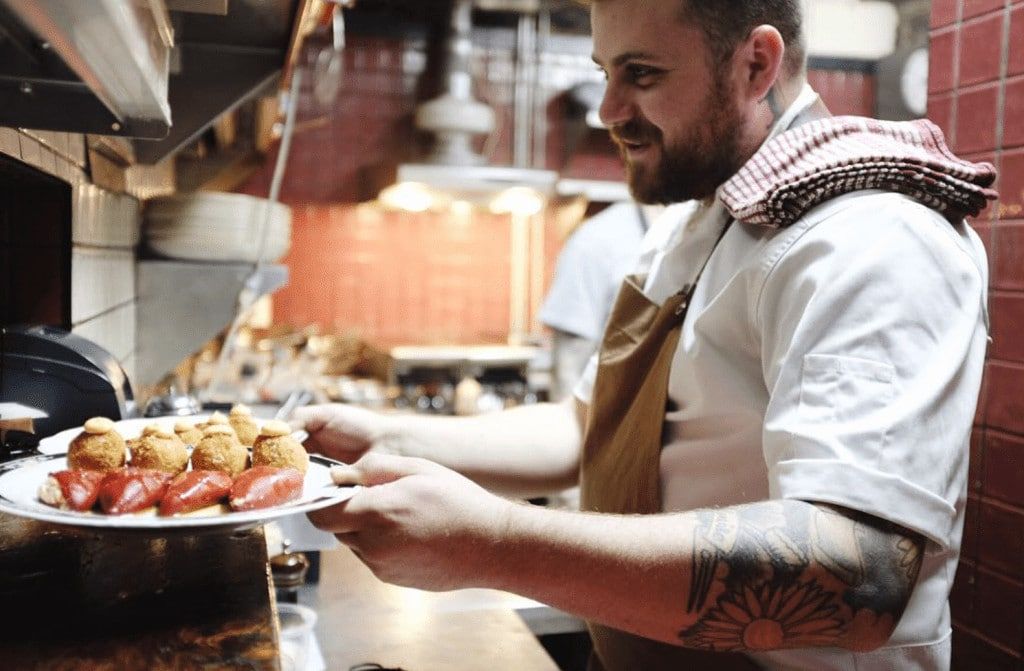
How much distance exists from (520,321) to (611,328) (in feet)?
13.6

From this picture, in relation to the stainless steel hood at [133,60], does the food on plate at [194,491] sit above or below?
below

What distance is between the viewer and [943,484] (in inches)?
44.7

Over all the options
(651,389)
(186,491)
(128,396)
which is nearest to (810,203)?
(651,389)

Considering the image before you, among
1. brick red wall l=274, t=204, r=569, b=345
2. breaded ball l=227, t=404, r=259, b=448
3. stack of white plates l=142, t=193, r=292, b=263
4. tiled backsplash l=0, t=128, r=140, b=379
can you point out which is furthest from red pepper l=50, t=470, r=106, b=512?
brick red wall l=274, t=204, r=569, b=345

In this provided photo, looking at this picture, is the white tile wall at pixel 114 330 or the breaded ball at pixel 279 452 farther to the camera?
the white tile wall at pixel 114 330

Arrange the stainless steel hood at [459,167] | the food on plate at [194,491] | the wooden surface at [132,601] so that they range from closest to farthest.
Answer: the wooden surface at [132,601] → the food on plate at [194,491] → the stainless steel hood at [459,167]

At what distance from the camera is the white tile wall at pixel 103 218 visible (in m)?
1.79

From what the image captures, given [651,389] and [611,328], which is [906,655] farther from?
[611,328]

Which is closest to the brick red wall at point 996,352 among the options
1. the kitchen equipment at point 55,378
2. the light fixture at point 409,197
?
the kitchen equipment at point 55,378

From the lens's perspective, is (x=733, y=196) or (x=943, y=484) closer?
(x=943, y=484)

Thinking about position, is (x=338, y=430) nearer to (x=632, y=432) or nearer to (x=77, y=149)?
(x=632, y=432)

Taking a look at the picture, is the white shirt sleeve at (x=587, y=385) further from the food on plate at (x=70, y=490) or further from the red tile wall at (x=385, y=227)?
the red tile wall at (x=385, y=227)

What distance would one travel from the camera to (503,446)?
6.00ft

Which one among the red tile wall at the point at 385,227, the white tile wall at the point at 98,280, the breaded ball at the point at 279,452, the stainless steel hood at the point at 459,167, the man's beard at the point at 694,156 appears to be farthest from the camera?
the red tile wall at the point at 385,227
